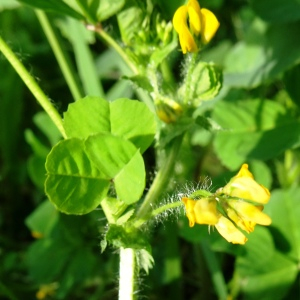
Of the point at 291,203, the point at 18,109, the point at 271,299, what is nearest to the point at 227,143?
the point at 291,203

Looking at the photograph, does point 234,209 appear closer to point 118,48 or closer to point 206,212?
point 206,212

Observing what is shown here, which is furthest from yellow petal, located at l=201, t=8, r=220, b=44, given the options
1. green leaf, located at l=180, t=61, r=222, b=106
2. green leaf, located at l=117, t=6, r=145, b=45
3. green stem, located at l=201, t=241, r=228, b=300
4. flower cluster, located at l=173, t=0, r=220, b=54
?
green stem, located at l=201, t=241, r=228, b=300

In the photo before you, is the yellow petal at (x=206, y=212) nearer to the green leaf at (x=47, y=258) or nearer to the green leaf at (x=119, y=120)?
the green leaf at (x=119, y=120)

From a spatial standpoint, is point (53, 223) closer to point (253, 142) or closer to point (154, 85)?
point (253, 142)

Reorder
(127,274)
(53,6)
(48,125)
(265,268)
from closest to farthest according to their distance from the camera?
1. (127,274)
2. (53,6)
3. (265,268)
4. (48,125)

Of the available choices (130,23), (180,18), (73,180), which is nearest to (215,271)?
(130,23)

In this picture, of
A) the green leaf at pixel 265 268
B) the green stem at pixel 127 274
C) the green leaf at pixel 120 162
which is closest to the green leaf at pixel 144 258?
the green stem at pixel 127 274
